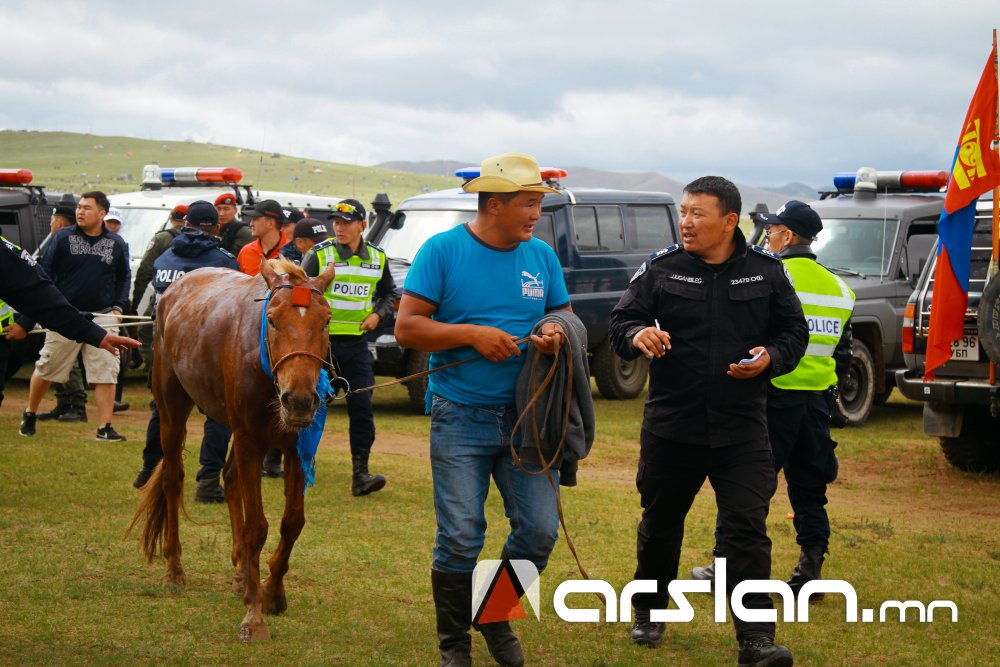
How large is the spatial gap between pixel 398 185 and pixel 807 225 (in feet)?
341

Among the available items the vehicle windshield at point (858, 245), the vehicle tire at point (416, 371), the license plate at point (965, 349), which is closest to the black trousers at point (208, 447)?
the vehicle tire at point (416, 371)

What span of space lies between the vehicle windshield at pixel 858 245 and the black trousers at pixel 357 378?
22.0 feet

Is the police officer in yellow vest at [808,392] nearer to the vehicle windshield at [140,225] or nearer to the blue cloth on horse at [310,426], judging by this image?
the blue cloth on horse at [310,426]

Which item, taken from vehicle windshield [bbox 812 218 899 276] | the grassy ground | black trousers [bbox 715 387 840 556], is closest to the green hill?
vehicle windshield [bbox 812 218 899 276]

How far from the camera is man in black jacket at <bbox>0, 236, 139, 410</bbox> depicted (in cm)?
566

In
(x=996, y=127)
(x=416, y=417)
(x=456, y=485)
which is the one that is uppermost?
(x=996, y=127)

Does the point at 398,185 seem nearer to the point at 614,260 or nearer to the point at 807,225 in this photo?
the point at 614,260

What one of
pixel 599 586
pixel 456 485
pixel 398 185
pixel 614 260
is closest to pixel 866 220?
pixel 614 260

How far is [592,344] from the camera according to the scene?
50.1 ft

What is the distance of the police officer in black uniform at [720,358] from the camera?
5.23 meters

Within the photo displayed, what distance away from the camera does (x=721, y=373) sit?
523cm

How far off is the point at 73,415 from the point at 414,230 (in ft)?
14.2

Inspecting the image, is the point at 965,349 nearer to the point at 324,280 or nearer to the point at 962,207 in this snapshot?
the point at 962,207

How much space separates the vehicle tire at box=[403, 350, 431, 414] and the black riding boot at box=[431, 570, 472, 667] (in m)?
7.95
